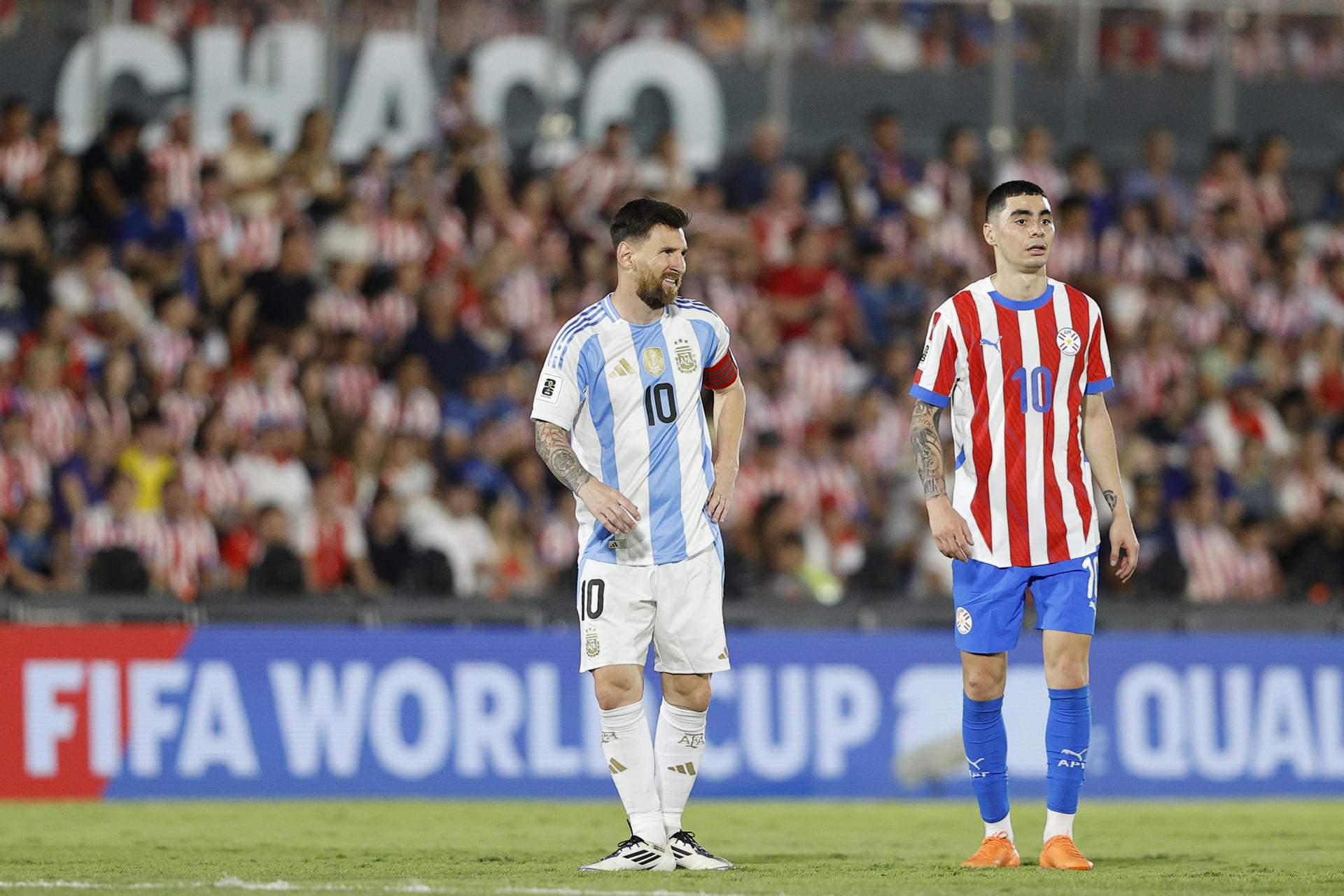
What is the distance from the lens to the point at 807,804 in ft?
40.4

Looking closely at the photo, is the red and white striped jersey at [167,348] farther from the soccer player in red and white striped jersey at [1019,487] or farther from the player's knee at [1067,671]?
the player's knee at [1067,671]

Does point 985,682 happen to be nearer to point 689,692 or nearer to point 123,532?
point 689,692

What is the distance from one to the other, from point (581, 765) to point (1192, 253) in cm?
939

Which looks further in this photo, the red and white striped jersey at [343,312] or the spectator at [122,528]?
the red and white striped jersey at [343,312]

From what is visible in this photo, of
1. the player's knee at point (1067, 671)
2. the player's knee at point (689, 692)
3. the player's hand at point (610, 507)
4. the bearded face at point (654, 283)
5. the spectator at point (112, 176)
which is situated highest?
the spectator at point (112, 176)

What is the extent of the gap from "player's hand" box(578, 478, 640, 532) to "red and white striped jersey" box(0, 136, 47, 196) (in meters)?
10.3

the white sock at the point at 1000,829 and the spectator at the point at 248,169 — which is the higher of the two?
the spectator at the point at 248,169

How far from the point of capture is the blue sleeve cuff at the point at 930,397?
7.75 m

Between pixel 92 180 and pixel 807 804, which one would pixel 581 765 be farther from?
pixel 92 180

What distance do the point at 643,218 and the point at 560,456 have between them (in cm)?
94

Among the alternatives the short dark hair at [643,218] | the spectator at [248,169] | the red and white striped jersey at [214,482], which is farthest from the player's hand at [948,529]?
the spectator at [248,169]

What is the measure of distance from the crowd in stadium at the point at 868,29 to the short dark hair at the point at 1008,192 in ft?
39.7

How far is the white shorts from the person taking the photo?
7.59 metres

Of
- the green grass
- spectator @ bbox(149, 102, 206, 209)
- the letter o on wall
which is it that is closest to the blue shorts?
the green grass
